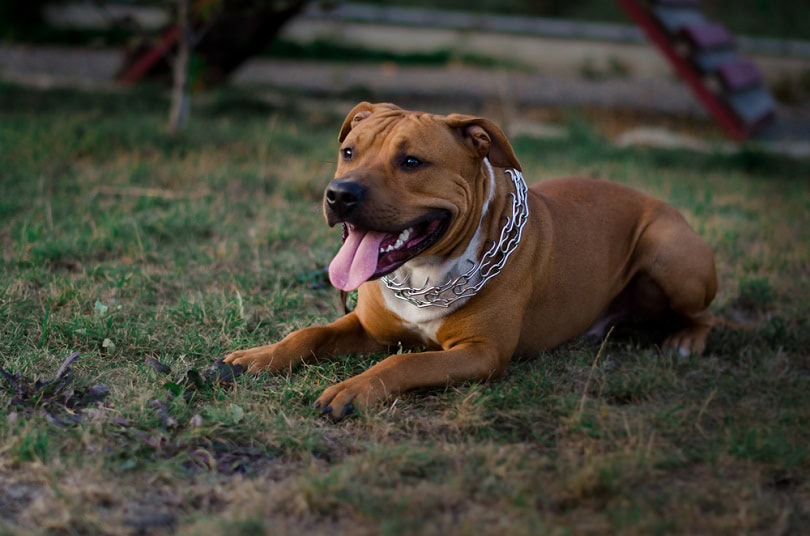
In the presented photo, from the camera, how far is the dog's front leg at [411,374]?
3.35 meters

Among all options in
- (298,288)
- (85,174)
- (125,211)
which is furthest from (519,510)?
(85,174)

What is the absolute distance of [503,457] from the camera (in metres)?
3.03

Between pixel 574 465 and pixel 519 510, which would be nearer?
pixel 519 510

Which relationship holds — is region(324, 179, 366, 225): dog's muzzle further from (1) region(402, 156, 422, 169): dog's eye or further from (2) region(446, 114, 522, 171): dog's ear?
(2) region(446, 114, 522, 171): dog's ear

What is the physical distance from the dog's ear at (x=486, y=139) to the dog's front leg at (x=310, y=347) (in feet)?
3.07

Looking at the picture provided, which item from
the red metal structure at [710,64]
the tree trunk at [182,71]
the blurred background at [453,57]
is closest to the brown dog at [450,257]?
the tree trunk at [182,71]

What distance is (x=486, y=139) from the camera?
11.8 ft

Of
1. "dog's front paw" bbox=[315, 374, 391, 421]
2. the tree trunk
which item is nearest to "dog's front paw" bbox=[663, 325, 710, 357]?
"dog's front paw" bbox=[315, 374, 391, 421]

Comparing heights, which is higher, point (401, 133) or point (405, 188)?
point (401, 133)

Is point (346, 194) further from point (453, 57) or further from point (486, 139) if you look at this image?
point (453, 57)

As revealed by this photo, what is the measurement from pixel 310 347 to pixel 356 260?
0.54 m

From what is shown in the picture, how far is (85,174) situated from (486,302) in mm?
3919

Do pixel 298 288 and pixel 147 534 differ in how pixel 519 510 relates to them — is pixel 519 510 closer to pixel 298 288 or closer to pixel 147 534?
pixel 147 534

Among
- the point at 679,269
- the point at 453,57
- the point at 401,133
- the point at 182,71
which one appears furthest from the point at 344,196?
the point at 453,57
